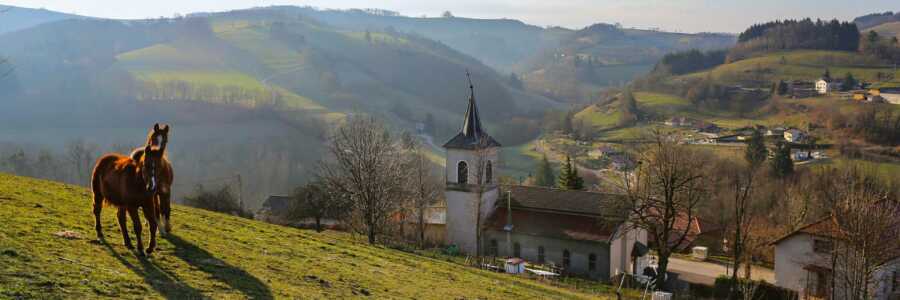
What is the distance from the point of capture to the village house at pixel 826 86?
143 m

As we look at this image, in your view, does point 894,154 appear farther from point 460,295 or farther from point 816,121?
point 460,295

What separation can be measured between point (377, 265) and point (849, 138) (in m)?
109

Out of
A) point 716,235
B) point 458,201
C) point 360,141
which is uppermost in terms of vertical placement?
point 360,141

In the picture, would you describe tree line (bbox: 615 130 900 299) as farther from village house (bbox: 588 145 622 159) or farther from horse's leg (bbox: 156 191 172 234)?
village house (bbox: 588 145 622 159)

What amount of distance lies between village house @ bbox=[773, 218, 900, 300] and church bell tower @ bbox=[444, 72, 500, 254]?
1887cm

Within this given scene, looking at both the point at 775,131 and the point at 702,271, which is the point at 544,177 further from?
the point at 775,131

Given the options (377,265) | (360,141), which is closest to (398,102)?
(360,141)

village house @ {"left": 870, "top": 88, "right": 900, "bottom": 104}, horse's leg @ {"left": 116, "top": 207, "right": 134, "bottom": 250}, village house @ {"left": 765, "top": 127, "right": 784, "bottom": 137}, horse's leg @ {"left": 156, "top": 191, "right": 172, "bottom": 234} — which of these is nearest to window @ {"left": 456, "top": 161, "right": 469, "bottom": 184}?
horse's leg @ {"left": 156, "top": 191, "right": 172, "bottom": 234}

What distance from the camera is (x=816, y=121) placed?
12094 centimetres

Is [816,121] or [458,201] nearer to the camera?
[458,201]

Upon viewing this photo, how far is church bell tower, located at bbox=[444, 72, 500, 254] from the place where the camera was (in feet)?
142

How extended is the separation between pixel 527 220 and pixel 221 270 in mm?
31635

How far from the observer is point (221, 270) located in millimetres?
13617

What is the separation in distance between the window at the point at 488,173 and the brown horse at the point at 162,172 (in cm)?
2974
